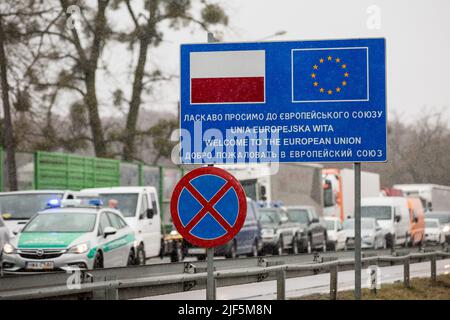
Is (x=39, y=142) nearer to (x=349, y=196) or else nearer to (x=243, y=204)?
(x=349, y=196)

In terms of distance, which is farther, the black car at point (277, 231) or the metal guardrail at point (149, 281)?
the black car at point (277, 231)

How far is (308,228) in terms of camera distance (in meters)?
38.5

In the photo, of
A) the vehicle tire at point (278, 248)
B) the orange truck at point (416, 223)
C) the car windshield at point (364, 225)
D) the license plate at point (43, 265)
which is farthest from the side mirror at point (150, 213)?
the orange truck at point (416, 223)

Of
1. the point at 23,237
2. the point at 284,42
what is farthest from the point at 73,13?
the point at 284,42

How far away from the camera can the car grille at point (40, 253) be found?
19391 mm

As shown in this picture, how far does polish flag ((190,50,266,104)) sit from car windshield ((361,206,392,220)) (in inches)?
1272

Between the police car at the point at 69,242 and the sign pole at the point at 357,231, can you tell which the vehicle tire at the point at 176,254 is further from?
the sign pole at the point at 357,231

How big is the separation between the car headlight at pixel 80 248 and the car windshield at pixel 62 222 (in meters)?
0.77

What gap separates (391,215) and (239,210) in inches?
1329

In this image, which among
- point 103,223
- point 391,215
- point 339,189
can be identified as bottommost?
point 391,215

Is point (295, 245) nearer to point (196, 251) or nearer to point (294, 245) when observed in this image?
point (294, 245)

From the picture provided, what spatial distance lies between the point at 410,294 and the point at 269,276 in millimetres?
2678

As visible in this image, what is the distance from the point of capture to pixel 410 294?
53.9 ft

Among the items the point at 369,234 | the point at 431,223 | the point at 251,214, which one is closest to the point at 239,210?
the point at 251,214
